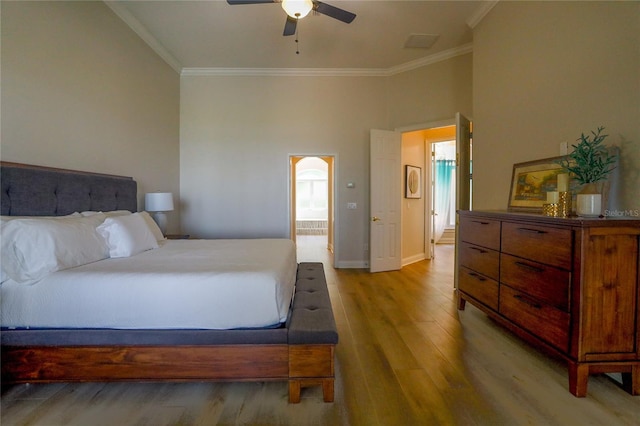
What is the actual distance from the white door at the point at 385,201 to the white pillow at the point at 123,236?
3.25 meters

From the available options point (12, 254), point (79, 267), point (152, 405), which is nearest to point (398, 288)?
point (152, 405)

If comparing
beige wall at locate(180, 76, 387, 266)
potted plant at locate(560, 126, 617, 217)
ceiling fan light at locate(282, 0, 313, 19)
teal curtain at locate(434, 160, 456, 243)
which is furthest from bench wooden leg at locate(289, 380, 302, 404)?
teal curtain at locate(434, 160, 456, 243)

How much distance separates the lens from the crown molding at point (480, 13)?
2984 millimetres

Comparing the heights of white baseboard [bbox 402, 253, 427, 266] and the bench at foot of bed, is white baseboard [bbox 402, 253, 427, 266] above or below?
below

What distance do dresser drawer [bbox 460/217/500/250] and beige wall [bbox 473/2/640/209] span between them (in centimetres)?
56

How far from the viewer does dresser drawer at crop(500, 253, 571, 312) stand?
5.54 ft

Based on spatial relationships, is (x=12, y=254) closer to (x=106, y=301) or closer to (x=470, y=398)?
(x=106, y=301)

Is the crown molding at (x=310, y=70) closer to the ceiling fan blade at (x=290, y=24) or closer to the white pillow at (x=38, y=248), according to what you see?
the ceiling fan blade at (x=290, y=24)

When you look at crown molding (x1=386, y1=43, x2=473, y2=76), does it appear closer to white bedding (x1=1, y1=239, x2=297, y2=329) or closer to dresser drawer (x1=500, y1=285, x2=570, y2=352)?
dresser drawer (x1=500, y1=285, x2=570, y2=352)

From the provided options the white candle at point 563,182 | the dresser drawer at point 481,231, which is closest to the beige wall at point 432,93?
the dresser drawer at point 481,231

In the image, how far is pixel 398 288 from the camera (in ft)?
12.3

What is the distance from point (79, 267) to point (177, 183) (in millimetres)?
3056

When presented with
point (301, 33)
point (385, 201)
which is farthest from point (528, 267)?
point (301, 33)

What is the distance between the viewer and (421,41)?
12.6 ft
